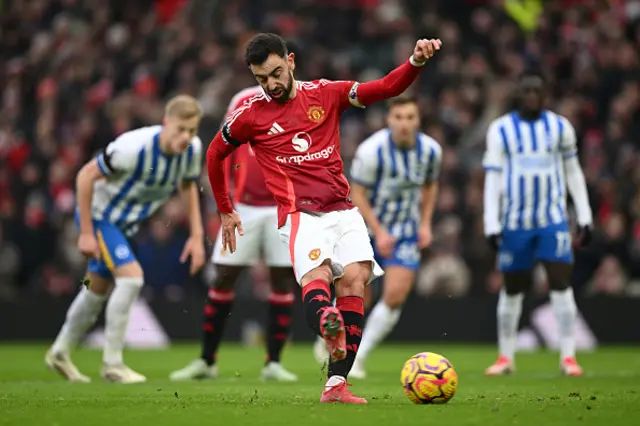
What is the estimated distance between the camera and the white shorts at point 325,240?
264 inches

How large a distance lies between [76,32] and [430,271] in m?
7.95

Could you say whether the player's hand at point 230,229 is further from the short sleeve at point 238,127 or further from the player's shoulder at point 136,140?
the player's shoulder at point 136,140

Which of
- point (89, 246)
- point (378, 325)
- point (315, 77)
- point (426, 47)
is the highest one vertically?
point (315, 77)

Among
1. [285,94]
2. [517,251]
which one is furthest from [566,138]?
[285,94]

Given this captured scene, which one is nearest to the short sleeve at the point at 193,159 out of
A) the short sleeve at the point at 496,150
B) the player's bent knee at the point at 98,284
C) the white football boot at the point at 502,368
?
the player's bent knee at the point at 98,284

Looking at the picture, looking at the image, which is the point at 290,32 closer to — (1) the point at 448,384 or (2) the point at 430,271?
(2) the point at 430,271

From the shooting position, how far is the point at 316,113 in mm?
6977

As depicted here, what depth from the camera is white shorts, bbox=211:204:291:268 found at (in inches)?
377

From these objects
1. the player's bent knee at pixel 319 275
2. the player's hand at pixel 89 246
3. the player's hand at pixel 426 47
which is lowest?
the player's bent knee at pixel 319 275

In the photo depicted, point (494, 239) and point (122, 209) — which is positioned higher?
point (122, 209)

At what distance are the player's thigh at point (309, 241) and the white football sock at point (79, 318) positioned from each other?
10.6ft

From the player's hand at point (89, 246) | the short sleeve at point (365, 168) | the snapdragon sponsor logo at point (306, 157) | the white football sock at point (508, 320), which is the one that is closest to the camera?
the snapdragon sponsor logo at point (306, 157)

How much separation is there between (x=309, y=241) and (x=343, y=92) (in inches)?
37.3

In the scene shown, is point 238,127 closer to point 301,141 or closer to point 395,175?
point 301,141
